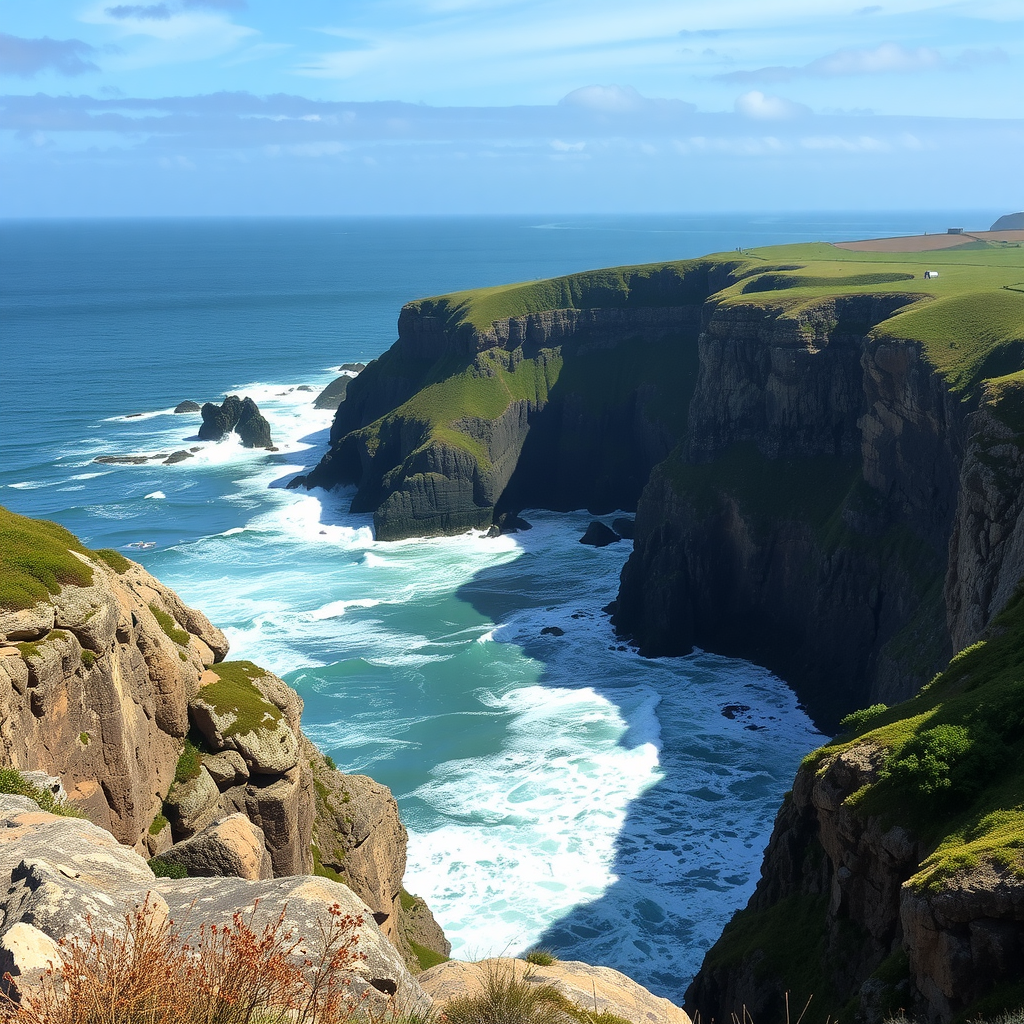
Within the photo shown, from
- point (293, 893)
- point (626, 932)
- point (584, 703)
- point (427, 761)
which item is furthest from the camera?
point (584, 703)

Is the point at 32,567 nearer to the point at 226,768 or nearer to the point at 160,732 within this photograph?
the point at 160,732

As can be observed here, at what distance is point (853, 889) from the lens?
26.5 metres

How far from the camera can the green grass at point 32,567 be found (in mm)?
23297

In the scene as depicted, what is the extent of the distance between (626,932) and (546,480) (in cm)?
7476

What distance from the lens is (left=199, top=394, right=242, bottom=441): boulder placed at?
135613 mm

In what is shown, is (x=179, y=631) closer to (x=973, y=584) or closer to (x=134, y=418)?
(x=973, y=584)

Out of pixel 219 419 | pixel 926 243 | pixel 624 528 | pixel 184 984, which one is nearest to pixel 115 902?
pixel 184 984

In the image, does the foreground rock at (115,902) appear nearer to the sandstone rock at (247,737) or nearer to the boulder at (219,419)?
the sandstone rock at (247,737)

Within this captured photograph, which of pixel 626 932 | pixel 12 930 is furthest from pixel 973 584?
pixel 12 930

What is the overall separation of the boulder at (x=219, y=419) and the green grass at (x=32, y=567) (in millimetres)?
112267

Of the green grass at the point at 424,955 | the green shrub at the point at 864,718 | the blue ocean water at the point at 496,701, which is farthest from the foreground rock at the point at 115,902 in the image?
the blue ocean water at the point at 496,701

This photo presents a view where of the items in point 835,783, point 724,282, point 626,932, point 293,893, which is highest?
point 724,282

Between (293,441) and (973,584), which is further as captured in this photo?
(293,441)

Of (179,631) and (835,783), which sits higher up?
(179,631)
